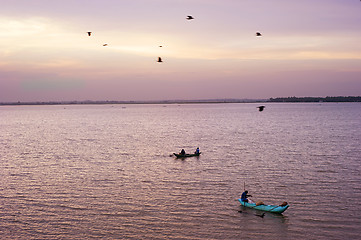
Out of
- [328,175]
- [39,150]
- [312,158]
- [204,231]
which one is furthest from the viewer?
[39,150]

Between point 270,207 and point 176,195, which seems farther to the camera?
point 176,195

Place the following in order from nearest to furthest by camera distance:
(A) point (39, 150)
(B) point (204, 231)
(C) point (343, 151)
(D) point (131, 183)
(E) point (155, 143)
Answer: (B) point (204, 231), (D) point (131, 183), (C) point (343, 151), (A) point (39, 150), (E) point (155, 143)

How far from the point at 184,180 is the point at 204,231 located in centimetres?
1414

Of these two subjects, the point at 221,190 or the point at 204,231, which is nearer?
the point at 204,231

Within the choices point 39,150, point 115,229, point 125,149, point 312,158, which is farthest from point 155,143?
point 115,229

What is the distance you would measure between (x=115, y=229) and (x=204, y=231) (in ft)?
19.4

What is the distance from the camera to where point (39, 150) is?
2422 inches

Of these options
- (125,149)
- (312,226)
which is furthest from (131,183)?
(125,149)

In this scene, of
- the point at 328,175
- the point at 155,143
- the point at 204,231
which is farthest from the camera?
the point at 155,143

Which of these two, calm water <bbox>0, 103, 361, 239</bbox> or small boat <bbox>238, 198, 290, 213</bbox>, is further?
small boat <bbox>238, 198, 290, 213</bbox>

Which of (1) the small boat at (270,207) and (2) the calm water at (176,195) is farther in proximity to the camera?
(1) the small boat at (270,207)

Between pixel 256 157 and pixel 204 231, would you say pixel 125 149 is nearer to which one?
pixel 256 157

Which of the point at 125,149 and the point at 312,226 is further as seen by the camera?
the point at 125,149

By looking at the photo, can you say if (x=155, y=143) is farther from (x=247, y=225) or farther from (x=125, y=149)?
(x=247, y=225)
